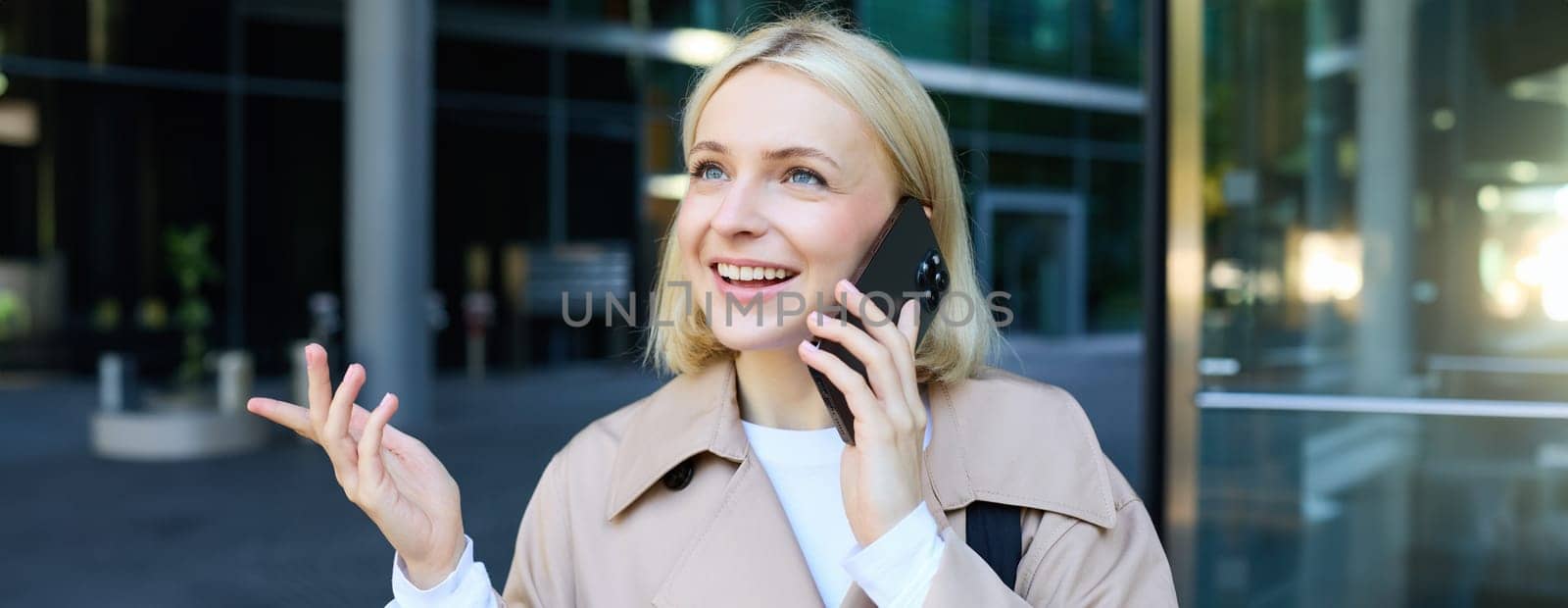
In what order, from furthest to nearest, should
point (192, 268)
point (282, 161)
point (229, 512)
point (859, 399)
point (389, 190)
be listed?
point (282, 161), point (192, 268), point (389, 190), point (229, 512), point (859, 399)

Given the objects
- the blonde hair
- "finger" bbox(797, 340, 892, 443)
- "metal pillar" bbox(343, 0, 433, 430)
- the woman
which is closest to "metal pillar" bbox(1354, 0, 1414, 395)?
the blonde hair

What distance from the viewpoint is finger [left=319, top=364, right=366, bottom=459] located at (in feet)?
4.31

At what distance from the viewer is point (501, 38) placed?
1617cm

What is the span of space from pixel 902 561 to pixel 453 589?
0.55m

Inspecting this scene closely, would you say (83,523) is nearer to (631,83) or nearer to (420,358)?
(420,358)

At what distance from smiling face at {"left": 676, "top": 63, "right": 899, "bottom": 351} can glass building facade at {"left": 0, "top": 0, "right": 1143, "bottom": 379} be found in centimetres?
1119

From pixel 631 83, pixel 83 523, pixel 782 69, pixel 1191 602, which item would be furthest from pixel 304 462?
pixel 631 83

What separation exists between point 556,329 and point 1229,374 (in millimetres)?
13199

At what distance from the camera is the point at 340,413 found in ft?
4.34

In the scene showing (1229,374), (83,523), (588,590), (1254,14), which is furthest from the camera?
(83,523)

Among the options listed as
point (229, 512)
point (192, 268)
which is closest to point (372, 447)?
point (229, 512)

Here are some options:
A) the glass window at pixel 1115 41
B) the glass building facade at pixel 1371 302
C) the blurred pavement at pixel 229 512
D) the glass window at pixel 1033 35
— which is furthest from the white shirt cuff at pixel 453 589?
the glass window at pixel 1115 41

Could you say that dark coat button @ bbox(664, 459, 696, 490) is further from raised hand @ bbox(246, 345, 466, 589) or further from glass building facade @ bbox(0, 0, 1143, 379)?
glass building facade @ bbox(0, 0, 1143, 379)

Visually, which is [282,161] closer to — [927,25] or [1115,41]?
[927,25]
